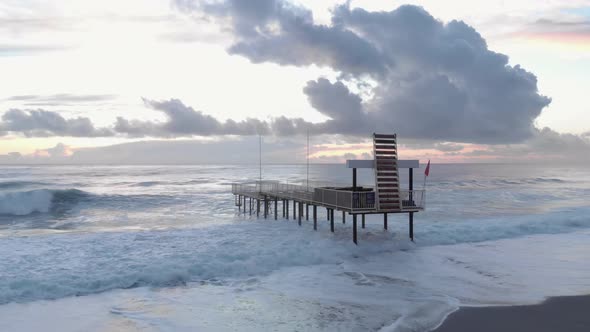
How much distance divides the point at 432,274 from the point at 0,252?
23076 millimetres

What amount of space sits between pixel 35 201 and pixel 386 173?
4472 cm

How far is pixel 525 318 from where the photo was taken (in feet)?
51.2

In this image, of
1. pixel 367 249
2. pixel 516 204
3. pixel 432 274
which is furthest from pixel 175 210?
pixel 516 204

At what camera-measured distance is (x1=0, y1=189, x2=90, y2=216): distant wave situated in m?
51.1

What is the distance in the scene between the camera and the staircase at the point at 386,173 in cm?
2771

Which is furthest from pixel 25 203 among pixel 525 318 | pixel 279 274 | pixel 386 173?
pixel 525 318

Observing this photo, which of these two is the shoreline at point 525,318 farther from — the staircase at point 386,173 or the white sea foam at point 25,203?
the white sea foam at point 25,203

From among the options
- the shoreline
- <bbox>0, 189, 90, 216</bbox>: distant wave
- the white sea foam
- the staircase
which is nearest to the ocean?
the shoreline

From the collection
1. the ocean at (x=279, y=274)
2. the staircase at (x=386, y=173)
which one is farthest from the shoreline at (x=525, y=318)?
the staircase at (x=386, y=173)

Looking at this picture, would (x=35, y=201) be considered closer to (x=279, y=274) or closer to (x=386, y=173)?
(x=279, y=274)

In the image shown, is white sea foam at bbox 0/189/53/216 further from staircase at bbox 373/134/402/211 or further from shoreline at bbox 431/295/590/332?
shoreline at bbox 431/295/590/332

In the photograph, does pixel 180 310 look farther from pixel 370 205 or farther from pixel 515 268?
pixel 515 268

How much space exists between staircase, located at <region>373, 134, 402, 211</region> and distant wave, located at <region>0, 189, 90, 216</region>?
1554 inches

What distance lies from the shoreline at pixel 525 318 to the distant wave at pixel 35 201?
47684 millimetres
